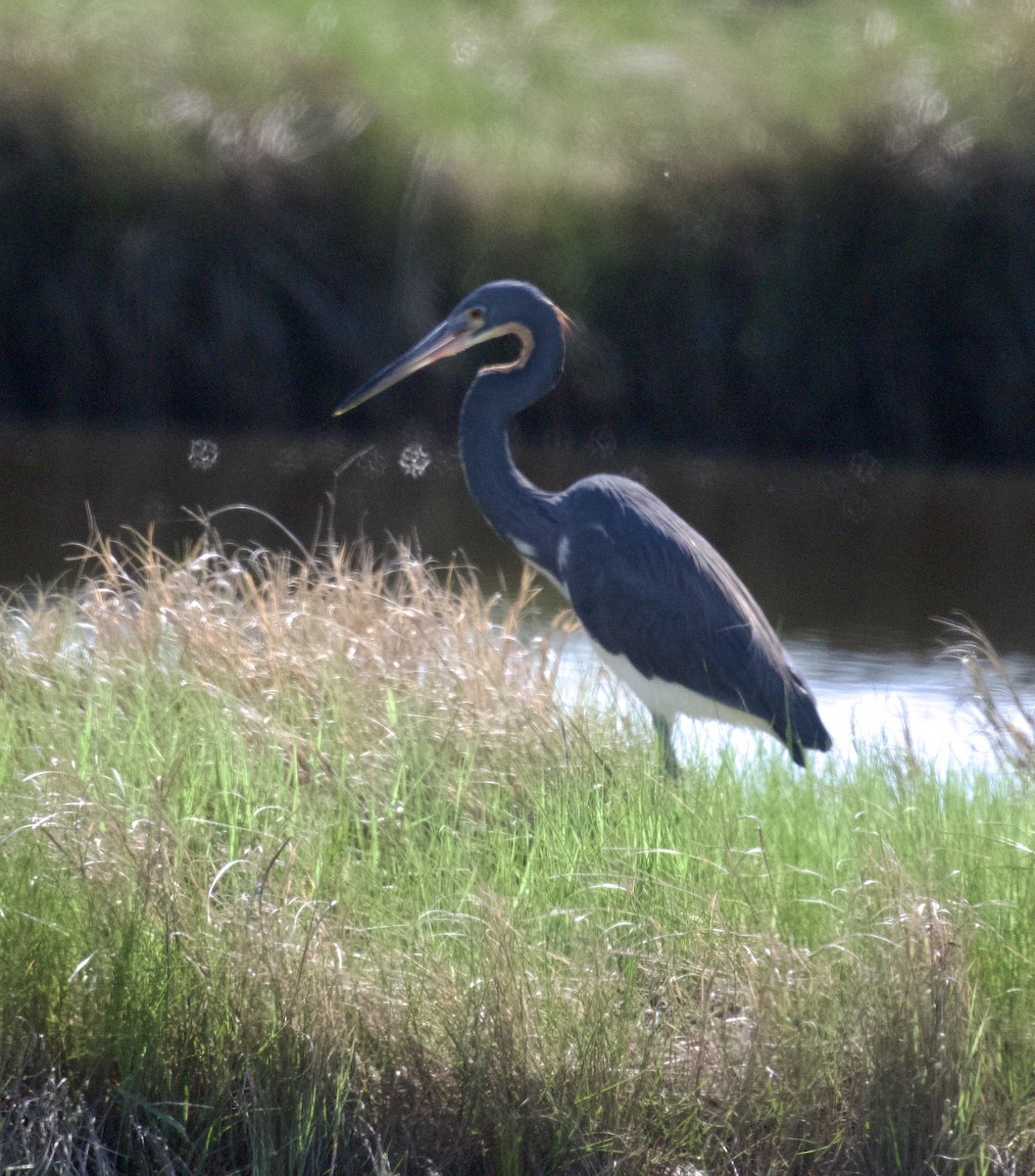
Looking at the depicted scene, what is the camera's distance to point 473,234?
1105 centimetres

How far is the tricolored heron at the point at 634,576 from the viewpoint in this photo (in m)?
4.38

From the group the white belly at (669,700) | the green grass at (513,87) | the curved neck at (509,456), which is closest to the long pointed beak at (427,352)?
the curved neck at (509,456)

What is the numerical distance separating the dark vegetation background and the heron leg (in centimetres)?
623

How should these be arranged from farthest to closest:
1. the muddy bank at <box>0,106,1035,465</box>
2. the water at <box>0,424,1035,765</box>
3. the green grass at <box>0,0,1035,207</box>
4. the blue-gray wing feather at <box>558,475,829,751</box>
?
the green grass at <box>0,0,1035,207</box>
the muddy bank at <box>0,106,1035,465</box>
the water at <box>0,424,1035,765</box>
the blue-gray wing feather at <box>558,475,829,751</box>

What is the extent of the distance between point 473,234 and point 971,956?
8789 mm

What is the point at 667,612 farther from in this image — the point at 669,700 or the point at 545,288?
the point at 545,288

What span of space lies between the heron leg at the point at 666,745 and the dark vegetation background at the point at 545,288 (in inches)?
245

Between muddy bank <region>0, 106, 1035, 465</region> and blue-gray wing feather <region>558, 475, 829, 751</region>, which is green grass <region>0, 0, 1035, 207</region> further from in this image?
blue-gray wing feather <region>558, 475, 829, 751</region>

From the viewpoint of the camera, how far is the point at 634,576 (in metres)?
4.43

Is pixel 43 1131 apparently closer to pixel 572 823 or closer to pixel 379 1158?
pixel 379 1158

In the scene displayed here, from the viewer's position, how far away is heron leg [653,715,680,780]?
3.87m

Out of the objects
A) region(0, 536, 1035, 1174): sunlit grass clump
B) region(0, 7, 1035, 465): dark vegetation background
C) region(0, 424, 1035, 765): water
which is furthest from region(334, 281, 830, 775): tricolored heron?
region(0, 7, 1035, 465): dark vegetation background

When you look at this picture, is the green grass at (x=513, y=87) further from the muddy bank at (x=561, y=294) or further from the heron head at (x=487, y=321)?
the heron head at (x=487, y=321)

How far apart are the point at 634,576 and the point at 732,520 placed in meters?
4.66
